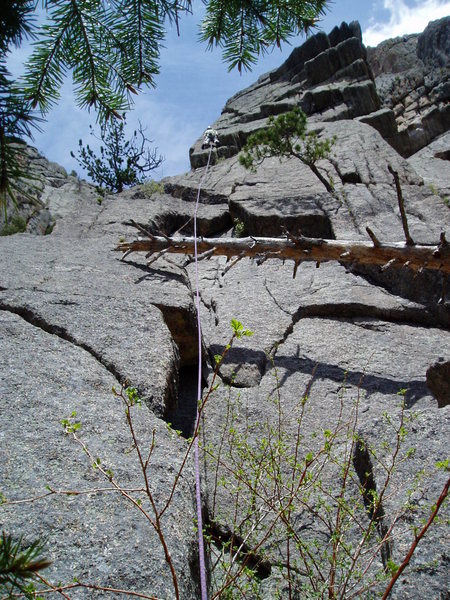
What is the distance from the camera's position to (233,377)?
426 cm

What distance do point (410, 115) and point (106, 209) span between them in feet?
36.7

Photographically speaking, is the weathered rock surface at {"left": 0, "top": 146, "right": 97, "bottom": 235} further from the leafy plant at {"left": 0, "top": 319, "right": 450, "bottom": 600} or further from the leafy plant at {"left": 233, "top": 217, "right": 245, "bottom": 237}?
the leafy plant at {"left": 0, "top": 319, "right": 450, "bottom": 600}

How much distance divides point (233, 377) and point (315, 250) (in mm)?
2701

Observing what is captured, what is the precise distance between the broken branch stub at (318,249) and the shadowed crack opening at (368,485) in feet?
8.01

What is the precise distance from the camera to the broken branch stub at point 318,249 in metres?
5.88

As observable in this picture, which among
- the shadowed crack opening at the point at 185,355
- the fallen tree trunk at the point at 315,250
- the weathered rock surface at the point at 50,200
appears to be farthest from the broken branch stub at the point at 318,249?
the weathered rock surface at the point at 50,200

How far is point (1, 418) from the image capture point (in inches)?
115

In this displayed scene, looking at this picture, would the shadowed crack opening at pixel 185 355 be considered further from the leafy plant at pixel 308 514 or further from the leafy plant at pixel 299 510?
the leafy plant at pixel 308 514

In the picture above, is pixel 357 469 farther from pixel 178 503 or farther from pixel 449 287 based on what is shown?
pixel 449 287

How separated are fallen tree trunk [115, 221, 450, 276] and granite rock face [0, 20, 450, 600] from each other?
0.32 m

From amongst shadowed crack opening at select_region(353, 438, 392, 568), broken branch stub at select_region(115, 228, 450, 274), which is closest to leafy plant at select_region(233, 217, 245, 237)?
broken branch stub at select_region(115, 228, 450, 274)

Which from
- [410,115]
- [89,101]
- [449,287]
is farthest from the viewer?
[410,115]

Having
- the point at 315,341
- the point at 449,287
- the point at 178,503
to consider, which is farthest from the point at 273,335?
the point at 178,503

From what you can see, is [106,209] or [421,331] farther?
[106,209]
